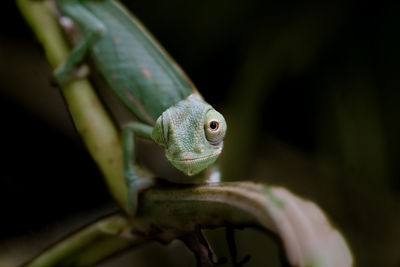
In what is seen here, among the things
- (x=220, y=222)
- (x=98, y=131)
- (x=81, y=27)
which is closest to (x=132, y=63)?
(x=81, y=27)

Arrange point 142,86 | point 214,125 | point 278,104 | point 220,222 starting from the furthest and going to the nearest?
point 278,104
point 142,86
point 214,125
point 220,222

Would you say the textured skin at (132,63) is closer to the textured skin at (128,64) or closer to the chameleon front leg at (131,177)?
the textured skin at (128,64)

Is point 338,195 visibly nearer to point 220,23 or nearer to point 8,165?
point 220,23

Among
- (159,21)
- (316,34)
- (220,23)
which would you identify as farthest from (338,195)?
(159,21)

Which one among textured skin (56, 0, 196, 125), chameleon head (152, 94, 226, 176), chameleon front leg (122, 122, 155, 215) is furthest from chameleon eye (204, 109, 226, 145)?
textured skin (56, 0, 196, 125)

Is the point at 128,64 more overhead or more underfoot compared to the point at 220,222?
more overhead

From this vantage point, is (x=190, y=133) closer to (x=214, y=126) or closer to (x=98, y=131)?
(x=214, y=126)
